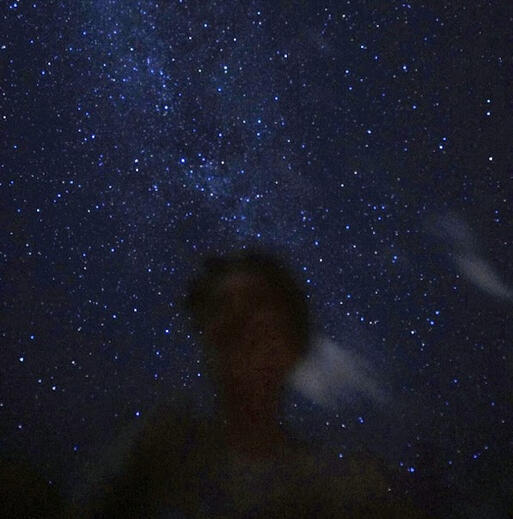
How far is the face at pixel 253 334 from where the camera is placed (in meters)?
0.89

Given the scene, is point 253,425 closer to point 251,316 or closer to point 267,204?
point 251,316

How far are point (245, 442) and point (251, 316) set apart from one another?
0.15 meters

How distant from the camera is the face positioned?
885 mm

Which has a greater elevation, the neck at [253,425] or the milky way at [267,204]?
the milky way at [267,204]

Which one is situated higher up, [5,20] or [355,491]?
[5,20]

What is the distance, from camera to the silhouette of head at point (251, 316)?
88 centimetres

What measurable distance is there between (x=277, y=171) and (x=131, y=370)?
298 mm

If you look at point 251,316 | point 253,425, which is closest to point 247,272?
point 251,316

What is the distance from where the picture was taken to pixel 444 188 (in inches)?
35.1

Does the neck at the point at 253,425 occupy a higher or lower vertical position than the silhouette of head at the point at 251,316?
lower

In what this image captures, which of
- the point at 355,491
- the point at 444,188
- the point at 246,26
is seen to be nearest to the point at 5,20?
the point at 246,26

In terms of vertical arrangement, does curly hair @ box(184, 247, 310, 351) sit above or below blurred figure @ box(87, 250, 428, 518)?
above

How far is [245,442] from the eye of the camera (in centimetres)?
89

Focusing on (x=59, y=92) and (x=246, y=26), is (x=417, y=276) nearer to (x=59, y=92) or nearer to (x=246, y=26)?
(x=246, y=26)
